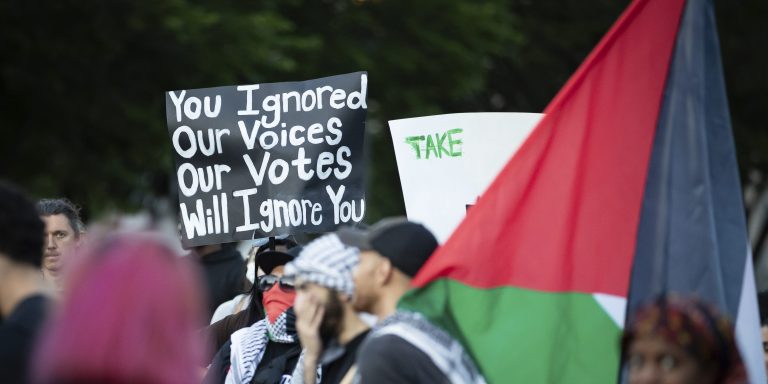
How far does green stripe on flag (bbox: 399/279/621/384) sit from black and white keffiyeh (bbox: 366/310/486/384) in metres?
0.09

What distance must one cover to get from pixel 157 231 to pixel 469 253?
1.96 meters

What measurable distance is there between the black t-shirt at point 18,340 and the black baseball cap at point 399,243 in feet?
4.49

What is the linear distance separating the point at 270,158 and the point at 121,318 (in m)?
4.54

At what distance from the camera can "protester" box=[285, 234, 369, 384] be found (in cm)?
499

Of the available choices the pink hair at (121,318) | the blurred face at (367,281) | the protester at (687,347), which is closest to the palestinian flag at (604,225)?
the blurred face at (367,281)

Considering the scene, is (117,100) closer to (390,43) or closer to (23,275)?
(390,43)

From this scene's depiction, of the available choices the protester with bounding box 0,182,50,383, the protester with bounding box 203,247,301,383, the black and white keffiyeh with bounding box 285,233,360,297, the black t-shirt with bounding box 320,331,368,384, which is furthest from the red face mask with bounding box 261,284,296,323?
the protester with bounding box 0,182,50,383

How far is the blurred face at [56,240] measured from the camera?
24.6ft

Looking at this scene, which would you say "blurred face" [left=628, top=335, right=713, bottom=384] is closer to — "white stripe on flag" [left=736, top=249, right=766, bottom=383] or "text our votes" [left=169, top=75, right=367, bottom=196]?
"white stripe on flag" [left=736, top=249, right=766, bottom=383]

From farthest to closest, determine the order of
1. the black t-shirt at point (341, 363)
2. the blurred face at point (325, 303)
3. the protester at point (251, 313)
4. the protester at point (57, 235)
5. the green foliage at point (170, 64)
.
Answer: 1. the green foliage at point (170, 64)
2. the protester at point (57, 235)
3. the protester at point (251, 313)
4. the black t-shirt at point (341, 363)
5. the blurred face at point (325, 303)

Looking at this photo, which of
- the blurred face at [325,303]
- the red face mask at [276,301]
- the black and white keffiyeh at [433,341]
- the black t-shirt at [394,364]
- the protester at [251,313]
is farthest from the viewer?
the protester at [251,313]

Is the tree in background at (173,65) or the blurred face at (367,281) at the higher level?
the tree in background at (173,65)

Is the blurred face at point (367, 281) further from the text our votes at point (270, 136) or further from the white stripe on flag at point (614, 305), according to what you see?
the text our votes at point (270, 136)

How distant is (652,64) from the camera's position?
5.27 m
